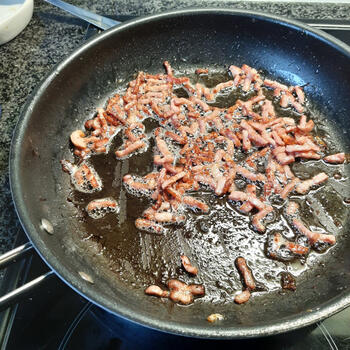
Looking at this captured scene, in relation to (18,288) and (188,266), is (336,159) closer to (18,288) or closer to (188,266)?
(188,266)

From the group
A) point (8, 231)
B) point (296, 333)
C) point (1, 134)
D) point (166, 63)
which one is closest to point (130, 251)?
point (8, 231)

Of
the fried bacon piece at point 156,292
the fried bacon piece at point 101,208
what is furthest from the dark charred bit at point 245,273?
A: the fried bacon piece at point 101,208

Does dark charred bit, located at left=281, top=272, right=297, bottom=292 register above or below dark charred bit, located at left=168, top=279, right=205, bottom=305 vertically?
above

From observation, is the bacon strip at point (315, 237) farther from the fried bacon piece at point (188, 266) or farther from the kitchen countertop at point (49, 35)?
the kitchen countertop at point (49, 35)

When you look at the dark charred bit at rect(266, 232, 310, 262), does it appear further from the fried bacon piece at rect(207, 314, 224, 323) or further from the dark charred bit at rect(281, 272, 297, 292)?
the fried bacon piece at rect(207, 314, 224, 323)

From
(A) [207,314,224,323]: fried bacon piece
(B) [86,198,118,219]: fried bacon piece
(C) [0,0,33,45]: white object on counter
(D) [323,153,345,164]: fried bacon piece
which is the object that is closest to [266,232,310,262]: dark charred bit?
(A) [207,314,224,323]: fried bacon piece

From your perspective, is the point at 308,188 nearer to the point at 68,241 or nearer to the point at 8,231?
the point at 68,241

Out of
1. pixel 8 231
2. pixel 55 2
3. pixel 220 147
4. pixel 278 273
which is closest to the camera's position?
pixel 278 273
